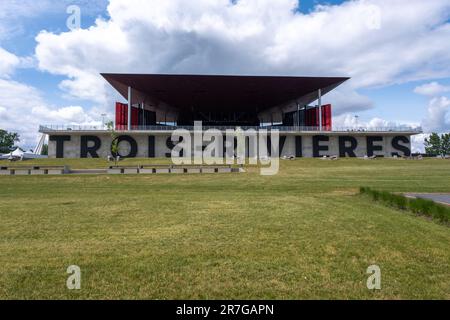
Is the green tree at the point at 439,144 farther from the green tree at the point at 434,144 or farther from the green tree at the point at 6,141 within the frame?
the green tree at the point at 6,141

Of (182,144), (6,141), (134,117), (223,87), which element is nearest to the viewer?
(182,144)

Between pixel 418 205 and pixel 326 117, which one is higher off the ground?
pixel 326 117

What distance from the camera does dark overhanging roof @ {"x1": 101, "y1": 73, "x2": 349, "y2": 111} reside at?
51.4m

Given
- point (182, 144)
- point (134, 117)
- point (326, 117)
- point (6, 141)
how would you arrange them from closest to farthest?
point (182, 144), point (326, 117), point (134, 117), point (6, 141)

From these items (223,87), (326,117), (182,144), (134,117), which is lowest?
(182,144)

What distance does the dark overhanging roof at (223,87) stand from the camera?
51.4m

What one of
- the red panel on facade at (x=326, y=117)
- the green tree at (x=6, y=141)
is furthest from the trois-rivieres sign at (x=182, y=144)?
the green tree at (x=6, y=141)

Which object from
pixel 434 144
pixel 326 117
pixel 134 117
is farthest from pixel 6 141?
pixel 434 144

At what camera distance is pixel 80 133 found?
2082 inches

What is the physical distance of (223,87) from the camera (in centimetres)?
5553

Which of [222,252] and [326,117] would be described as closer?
[222,252]

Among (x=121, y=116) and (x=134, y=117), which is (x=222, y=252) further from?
(x=134, y=117)
